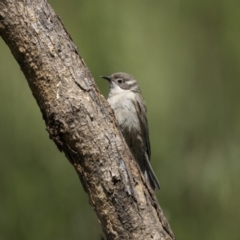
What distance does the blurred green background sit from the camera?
7203 mm

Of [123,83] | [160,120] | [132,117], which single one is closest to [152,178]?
[132,117]

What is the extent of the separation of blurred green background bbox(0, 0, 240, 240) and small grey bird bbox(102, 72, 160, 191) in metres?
0.91

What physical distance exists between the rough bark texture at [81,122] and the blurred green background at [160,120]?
3381 millimetres

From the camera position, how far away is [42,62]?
11.6ft

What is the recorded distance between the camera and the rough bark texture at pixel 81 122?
3.50 m

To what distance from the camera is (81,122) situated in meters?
3.52

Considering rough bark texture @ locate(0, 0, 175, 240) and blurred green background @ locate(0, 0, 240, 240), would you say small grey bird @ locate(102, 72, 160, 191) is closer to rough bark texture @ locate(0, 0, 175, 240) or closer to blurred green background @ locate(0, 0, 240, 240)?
blurred green background @ locate(0, 0, 240, 240)

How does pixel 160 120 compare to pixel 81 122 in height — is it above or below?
below

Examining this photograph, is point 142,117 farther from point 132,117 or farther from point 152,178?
point 152,178

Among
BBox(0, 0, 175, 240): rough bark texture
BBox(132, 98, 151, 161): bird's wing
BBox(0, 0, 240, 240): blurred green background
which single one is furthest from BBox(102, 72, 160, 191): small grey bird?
BBox(0, 0, 175, 240): rough bark texture

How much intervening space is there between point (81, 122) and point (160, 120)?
400 cm

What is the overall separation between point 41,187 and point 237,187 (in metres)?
2.15

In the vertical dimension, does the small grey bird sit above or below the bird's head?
below

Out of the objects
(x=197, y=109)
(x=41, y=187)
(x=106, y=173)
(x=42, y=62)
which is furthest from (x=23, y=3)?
(x=197, y=109)
